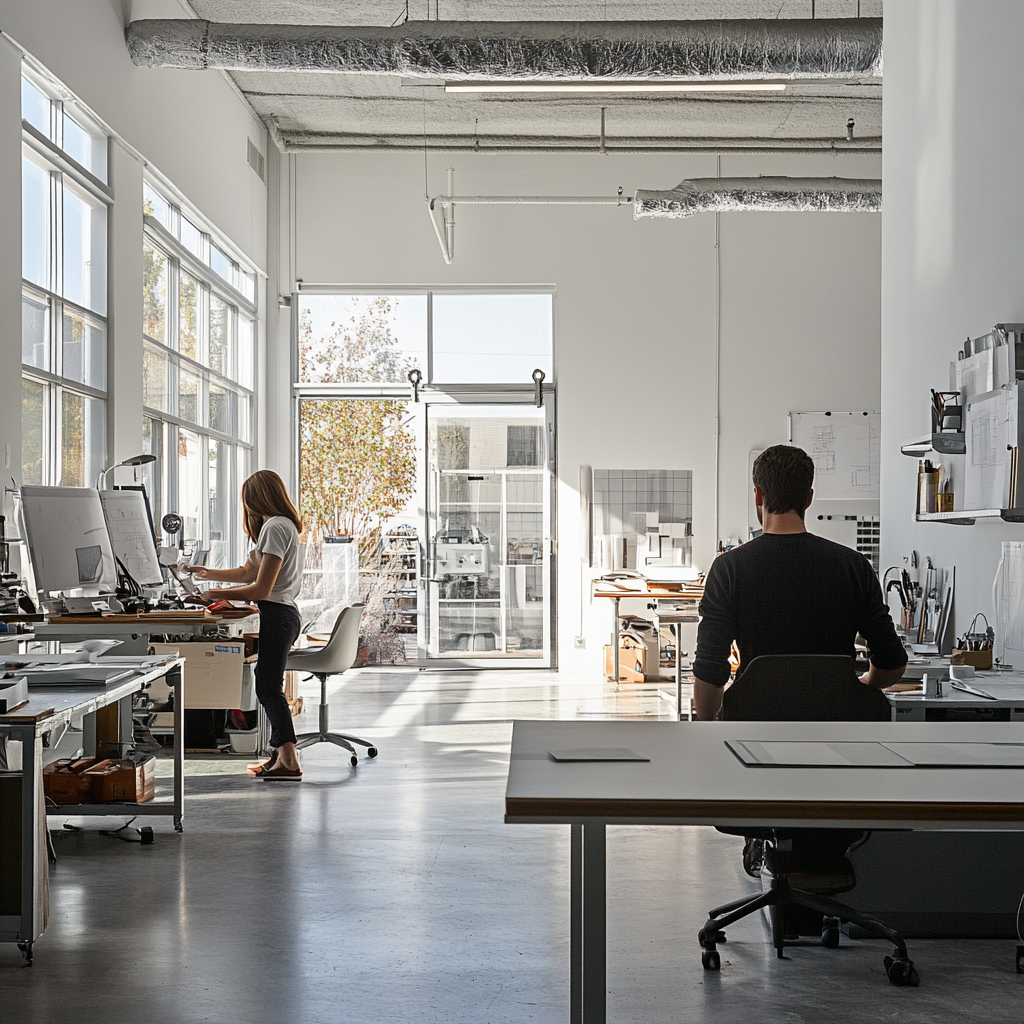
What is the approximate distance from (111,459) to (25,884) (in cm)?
376

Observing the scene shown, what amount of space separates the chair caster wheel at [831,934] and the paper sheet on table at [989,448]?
156 centimetres

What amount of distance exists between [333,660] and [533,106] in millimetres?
5384

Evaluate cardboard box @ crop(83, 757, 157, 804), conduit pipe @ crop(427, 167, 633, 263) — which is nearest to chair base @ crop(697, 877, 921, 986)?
cardboard box @ crop(83, 757, 157, 804)

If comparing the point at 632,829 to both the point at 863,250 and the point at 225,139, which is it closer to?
the point at 225,139

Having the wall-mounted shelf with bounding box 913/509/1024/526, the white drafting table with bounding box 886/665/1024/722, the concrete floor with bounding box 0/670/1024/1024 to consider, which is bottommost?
the concrete floor with bounding box 0/670/1024/1024

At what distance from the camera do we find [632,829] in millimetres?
4637

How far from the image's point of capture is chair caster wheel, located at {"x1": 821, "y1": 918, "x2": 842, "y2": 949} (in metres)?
3.22

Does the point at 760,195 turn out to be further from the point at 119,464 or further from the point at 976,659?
the point at 976,659

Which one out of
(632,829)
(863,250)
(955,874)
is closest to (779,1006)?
(955,874)

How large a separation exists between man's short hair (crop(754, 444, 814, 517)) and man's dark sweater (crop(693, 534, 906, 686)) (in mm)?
100

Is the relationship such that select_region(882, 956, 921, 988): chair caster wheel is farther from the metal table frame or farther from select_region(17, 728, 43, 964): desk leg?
the metal table frame

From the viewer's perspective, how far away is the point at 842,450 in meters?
9.97

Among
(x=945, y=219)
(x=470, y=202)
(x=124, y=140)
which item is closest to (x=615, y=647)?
(x=470, y=202)

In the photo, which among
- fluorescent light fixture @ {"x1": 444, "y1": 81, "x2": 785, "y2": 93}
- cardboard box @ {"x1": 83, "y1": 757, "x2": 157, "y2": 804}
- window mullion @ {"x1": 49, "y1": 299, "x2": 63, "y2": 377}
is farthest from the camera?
fluorescent light fixture @ {"x1": 444, "y1": 81, "x2": 785, "y2": 93}
